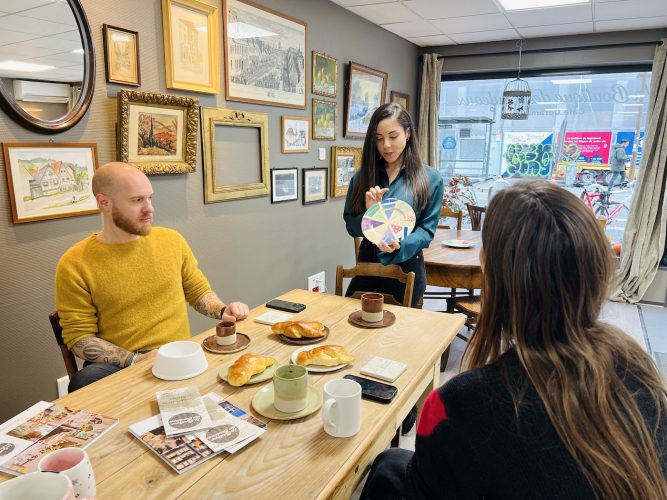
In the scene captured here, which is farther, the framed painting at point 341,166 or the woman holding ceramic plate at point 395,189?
the framed painting at point 341,166

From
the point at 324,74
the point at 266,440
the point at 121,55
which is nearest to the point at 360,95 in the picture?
the point at 324,74

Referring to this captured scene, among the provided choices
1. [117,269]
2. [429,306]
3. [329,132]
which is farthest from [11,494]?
[429,306]

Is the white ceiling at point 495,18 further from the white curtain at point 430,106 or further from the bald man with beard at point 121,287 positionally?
the bald man with beard at point 121,287

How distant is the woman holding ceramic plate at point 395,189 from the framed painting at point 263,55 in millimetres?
1026

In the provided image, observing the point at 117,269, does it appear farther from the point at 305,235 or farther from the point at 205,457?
the point at 305,235

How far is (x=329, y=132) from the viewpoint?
3896 millimetres

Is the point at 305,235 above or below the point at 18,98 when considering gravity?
below

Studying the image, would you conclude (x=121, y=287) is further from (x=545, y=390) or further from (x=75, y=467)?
(x=545, y=390)

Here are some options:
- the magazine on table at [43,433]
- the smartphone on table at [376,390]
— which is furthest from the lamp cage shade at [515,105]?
the magazine on table at [43,433]

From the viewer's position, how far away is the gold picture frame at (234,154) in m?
2.70

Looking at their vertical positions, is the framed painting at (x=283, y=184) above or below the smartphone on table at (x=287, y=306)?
above

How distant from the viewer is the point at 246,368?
1.29m

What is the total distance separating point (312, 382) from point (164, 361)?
43 cm

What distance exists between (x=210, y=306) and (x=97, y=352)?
A: 46 cm
